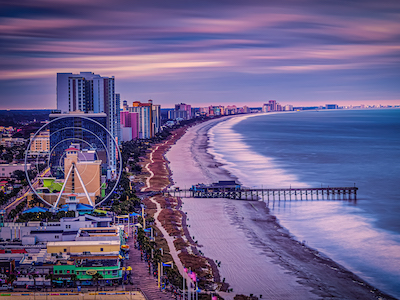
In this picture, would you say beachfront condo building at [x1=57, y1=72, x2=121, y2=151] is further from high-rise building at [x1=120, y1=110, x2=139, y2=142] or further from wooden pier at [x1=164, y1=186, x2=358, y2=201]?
high-rise building at [x1=120, y1=110, x2=139, y2=142]

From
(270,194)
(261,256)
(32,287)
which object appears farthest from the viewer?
(270,194)

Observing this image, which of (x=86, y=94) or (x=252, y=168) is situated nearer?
(x=86, y=94)

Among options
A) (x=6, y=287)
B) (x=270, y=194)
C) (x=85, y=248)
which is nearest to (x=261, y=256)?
(x=85, y=248)

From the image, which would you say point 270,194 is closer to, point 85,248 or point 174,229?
point 174,229

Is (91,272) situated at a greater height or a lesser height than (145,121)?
lesser

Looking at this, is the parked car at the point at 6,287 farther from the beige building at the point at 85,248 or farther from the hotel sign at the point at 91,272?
the hotel sign at the point at 91,272

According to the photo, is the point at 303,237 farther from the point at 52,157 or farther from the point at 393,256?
the point at 52,157

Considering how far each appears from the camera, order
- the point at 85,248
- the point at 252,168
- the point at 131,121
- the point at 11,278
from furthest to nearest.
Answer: the point at 131,121
the point at 252,168
the point at 85,248
the point at 11,278
